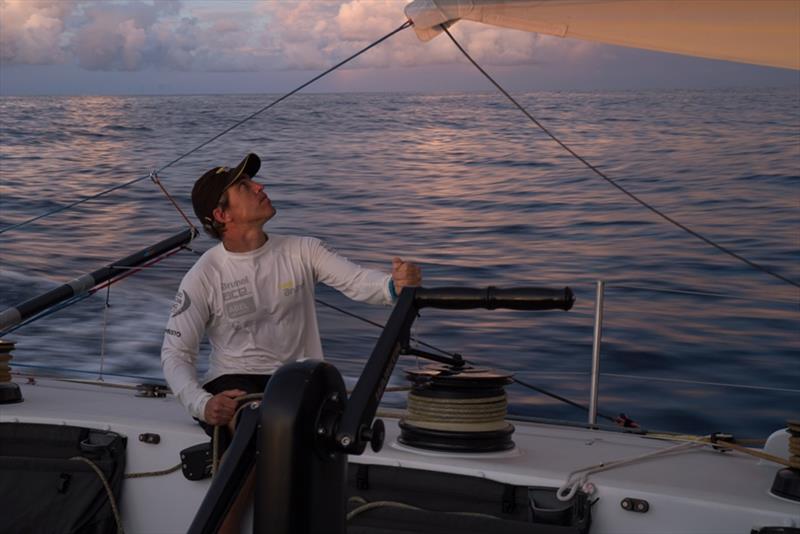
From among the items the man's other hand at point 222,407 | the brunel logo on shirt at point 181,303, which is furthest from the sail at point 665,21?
the man's other hand at point 222,407

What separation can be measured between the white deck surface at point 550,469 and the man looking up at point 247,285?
1.09 ft

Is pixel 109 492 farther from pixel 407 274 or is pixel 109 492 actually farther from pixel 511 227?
pixel 511 227

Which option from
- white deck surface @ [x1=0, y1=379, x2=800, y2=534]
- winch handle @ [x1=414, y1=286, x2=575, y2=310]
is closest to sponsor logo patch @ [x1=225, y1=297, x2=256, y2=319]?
white deck surface @ [x1=0, y1=379, x2=800, y2=534]

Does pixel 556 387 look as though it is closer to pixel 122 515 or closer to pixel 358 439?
pixel 122 515

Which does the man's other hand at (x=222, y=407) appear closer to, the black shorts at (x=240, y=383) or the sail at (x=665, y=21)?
the black shorts at (x=240, y=383)

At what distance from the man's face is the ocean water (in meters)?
1.09

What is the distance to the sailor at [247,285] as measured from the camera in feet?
10.2

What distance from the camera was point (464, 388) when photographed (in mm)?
3070

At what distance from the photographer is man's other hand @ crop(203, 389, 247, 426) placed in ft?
8.67

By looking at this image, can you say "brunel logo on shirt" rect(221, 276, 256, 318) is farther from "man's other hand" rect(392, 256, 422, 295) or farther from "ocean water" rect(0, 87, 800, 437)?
"ocean water" rect(0, 87, 800, 437)

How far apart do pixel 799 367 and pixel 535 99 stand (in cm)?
2559

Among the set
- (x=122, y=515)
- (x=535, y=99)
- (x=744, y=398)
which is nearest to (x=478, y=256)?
(x=744, y=398)

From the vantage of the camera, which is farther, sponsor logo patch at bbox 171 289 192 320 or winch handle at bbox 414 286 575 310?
sponsor logo patch at bbox 171 289 192 320

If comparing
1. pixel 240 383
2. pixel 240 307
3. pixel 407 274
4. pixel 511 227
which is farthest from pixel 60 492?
pixel 511 227
